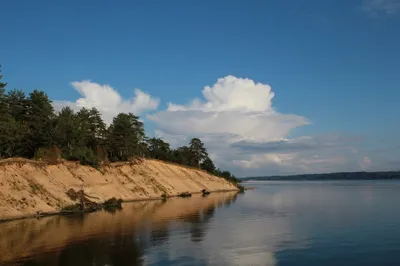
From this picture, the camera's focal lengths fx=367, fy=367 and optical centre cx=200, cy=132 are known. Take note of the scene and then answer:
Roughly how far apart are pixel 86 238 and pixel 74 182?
37873mm

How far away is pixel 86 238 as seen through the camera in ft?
115

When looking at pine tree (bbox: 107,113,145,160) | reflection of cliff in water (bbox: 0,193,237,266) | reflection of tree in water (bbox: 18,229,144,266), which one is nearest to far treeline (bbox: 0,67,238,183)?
pine tree (bbox: 107,113,145,160)

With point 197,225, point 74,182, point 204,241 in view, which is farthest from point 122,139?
point 204,241

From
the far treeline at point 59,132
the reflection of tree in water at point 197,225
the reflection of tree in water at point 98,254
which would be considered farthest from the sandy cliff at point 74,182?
the reflection of tree in water at point 98,254

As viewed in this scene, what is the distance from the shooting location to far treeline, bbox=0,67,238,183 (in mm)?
74250

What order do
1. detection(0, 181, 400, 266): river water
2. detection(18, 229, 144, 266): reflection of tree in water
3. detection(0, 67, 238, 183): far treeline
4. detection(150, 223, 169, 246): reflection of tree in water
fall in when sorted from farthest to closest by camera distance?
detection(0, 67, 238, 183): far treeline, detection(150, 223, 169, 246): reflection of tree in water, detection(0, 181, 400, 266): river water, detection(18, 229, 144, 266): reflection of tree in water

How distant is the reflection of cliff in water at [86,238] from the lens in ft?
87.3

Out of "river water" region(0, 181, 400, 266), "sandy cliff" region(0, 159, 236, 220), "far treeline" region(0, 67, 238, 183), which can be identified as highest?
"far treeline" region(0, 67, 238, 183)

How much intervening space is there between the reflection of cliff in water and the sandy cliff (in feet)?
21.6

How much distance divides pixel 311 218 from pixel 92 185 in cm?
4431

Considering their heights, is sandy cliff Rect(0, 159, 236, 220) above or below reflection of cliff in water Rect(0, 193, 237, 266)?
above

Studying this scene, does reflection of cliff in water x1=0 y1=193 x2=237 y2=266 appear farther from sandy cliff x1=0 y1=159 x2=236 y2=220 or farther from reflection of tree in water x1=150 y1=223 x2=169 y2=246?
sandy cliff x1=0 y1=159 x2=236 y2=220

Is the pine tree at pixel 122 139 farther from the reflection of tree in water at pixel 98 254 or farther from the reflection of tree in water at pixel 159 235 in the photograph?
the reflection of tree in water at pixel 98 254

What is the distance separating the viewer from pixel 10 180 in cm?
5628
